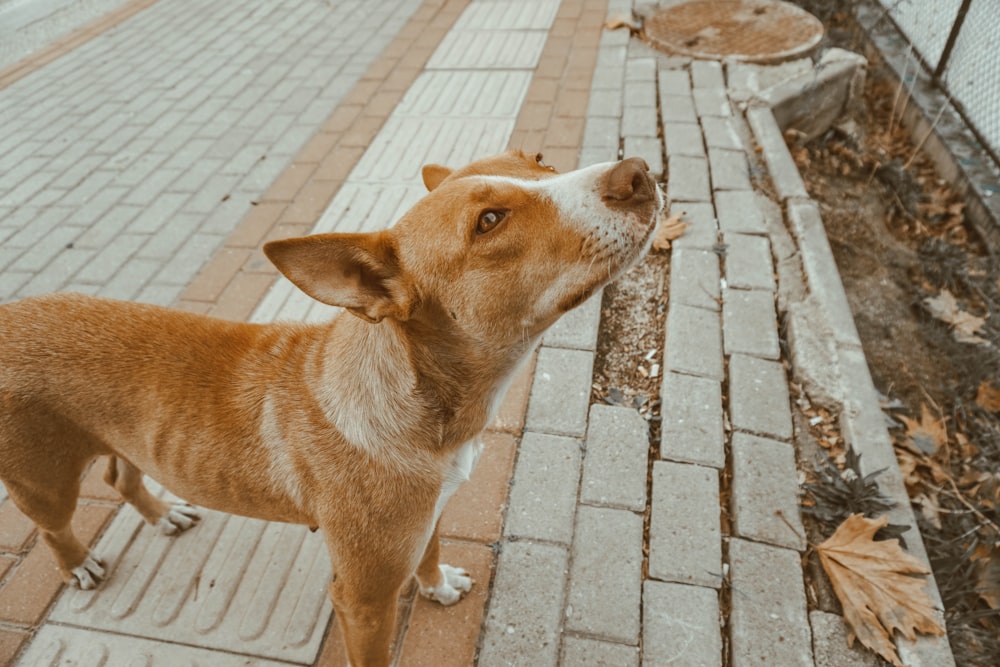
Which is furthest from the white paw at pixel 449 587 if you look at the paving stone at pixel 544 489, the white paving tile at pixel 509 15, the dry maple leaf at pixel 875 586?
the white paving tile at pixel 509 15

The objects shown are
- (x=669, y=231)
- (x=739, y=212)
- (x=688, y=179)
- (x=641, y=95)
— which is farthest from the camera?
(x=641, y=95)

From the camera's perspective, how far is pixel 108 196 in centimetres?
557

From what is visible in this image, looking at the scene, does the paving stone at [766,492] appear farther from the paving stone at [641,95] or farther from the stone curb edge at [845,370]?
the paving stone at [641,95]

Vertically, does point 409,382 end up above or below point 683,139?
above

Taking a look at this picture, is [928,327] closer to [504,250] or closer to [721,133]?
[721,133]

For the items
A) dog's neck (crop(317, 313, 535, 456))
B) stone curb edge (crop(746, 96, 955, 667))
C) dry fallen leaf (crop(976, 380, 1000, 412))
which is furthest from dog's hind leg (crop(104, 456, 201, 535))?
dry fallen leaf (crop(976, 380, 1000, 412))

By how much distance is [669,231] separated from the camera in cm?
446

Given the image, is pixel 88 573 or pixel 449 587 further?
pixel 88 573

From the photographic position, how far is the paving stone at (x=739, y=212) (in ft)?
14.6

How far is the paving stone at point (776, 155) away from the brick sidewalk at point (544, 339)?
0.02 metres

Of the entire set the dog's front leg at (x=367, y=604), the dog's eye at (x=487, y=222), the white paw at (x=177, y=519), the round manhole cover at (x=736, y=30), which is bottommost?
the round manhole cover at (x=736, y=30)

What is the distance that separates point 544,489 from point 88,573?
219 cm

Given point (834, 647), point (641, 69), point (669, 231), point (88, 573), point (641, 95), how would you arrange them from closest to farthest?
point (834, 647) → point (88, 573) → point (669, 231) → point (641, 95) → point (641, 69)

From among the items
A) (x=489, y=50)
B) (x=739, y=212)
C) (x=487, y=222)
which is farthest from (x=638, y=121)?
(x=487, y=222)
